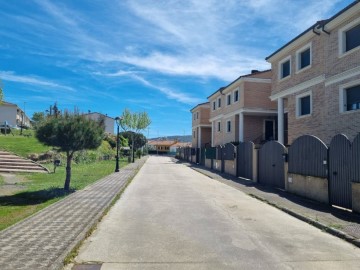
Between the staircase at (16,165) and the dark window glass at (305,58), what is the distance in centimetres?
1763

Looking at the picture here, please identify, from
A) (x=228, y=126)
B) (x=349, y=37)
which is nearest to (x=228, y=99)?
(x=228, y=126)

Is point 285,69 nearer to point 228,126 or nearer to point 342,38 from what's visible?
point 342,38

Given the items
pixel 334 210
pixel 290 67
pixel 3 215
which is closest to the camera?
pixel 3 215

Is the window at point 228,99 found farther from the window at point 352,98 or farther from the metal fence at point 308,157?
the metal fence at point 308,157

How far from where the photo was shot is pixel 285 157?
50.1ft

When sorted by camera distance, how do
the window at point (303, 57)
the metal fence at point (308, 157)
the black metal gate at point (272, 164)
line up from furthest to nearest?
the window at point (303, 57)
the black metal gate at point (272, 164)
the metal fence at point (308, 157)

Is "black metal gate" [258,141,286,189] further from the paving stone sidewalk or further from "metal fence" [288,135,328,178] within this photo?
the paving stone sidewalk

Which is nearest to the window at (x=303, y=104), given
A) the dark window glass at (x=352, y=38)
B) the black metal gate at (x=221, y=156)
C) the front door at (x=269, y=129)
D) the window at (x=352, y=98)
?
the window at (x=352, y=98)

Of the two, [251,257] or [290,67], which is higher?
[290,67]

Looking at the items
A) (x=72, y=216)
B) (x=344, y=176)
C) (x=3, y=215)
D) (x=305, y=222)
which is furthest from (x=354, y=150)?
(x=3, y=215)

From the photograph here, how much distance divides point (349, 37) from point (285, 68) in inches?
283

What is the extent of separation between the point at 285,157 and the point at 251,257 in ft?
32.8

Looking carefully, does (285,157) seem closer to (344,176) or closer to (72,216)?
(344,176)

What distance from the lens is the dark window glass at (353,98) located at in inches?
631
